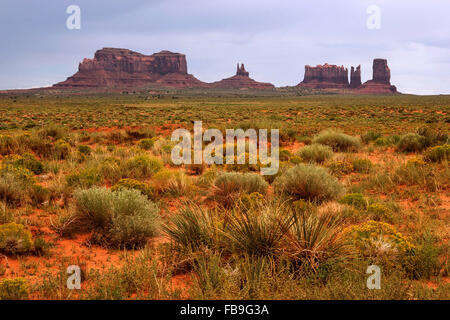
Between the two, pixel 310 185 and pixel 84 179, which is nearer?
pixel 310 185

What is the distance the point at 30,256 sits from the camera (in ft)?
14.0

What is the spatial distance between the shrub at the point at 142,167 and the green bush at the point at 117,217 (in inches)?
113

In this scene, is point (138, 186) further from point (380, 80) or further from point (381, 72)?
point (381, 72)

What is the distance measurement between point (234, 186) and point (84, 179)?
11.6ft

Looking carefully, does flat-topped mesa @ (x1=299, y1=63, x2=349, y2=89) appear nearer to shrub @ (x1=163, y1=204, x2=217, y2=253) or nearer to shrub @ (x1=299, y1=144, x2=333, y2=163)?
shrub @ (x1=299, y1=144, x2=333, y2=163)

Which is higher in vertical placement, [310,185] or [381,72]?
[381,72]

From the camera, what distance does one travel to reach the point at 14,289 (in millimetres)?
3162

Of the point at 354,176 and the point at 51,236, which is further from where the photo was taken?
the point at 354,176

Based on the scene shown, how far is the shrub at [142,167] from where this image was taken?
8.47m

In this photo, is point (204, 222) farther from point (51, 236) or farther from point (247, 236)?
point (51, 236)

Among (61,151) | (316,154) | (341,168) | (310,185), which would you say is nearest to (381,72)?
(316,154)

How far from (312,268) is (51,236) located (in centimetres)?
405

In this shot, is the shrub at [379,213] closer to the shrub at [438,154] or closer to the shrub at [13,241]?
the shrub at [438,154]
